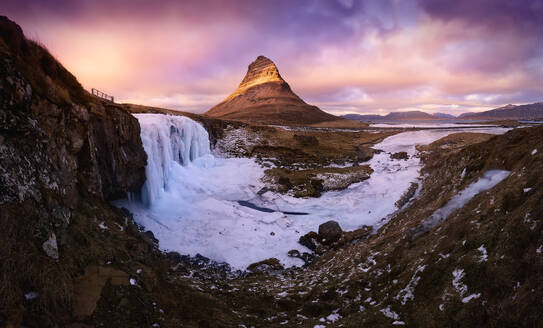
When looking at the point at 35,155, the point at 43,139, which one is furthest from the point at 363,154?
the point at 35,155

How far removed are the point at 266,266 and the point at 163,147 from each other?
670 inches

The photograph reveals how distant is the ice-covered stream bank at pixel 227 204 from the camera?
1730 cm

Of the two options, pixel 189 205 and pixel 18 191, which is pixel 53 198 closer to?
pixel 18 191

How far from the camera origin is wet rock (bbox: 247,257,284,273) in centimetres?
1436

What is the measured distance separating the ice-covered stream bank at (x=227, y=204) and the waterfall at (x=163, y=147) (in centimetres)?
8

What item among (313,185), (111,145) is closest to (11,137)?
(111,145)

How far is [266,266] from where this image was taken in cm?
1477

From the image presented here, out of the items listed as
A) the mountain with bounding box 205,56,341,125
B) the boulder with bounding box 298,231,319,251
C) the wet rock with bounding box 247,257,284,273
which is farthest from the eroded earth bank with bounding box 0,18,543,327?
the mountain with bounding box 205,56,341,125

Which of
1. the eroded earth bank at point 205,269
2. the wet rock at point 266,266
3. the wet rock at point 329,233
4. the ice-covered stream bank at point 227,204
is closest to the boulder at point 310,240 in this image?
the wet rock at point 329,233

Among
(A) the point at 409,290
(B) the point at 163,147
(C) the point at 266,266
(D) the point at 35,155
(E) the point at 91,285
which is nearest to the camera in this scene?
(E) the point at 91,285

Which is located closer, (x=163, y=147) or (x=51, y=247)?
(x=51, y=247)

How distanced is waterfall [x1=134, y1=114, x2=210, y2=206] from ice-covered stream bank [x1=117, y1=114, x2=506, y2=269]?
0.08 m

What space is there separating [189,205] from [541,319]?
22787 millimetres

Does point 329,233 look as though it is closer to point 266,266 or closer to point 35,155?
point 266,266
